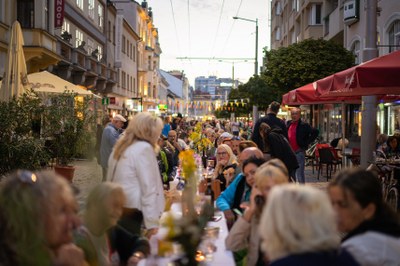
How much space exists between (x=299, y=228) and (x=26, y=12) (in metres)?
19.4

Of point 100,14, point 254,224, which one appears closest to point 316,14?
point 100,14

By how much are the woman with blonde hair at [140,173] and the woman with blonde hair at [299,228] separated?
94.0 inches

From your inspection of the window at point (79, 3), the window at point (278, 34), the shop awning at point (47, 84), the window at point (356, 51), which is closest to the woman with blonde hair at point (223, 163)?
the shop awning at point (47, 84)

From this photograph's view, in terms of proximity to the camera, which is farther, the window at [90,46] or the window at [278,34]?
the window at [278,34]

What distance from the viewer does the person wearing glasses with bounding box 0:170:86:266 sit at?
251cm

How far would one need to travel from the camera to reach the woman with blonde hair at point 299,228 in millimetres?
2307

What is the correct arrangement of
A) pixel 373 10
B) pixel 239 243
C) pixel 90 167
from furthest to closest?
pixel 90 167 → pixel 373 10 → pixel 239 243

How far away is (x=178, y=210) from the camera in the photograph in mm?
5562

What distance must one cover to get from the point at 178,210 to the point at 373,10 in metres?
6.45

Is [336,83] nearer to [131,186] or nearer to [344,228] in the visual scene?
[131,186]

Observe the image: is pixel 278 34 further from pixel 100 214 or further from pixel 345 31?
pixel 100 214

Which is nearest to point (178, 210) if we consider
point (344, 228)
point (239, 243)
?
point (239, 243)

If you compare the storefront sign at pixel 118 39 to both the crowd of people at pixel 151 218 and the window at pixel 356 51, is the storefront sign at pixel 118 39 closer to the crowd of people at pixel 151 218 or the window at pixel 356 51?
the window at pixel 356 51

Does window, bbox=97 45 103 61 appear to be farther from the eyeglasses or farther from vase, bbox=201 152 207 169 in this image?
the eyeglasses
